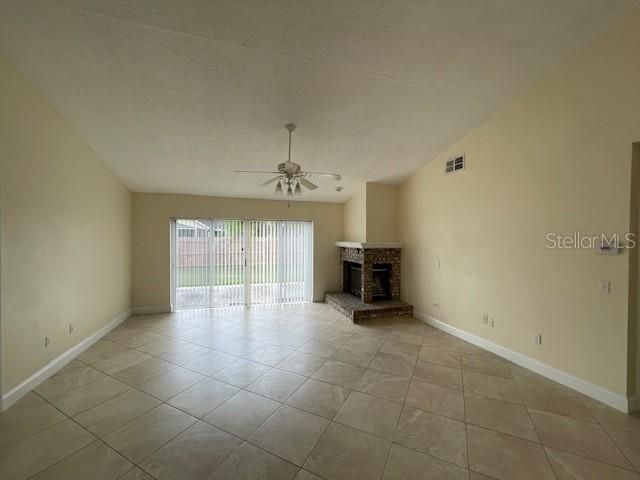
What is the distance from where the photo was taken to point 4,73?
2.29m

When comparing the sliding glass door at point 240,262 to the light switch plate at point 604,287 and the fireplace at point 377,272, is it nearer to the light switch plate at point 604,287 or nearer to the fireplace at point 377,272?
the fireplace at point 377,272

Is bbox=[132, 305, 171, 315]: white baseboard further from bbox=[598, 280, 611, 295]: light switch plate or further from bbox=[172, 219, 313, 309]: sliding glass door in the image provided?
bbox=[598, 280, 611, 295]: light switch plate

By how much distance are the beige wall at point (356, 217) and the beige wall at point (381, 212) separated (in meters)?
0.11

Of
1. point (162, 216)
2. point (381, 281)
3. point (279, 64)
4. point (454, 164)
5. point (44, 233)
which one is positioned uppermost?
point (279, 64)

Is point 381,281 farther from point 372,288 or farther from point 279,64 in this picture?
point 279,64

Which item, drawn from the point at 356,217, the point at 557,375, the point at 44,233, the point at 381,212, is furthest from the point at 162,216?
the point at 557,375

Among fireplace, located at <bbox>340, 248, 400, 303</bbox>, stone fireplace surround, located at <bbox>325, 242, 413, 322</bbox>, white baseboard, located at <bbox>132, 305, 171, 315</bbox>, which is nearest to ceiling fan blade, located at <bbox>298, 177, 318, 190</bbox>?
stone fireplace surround, located at <bbox>325, 242, 413, 322</bbox>

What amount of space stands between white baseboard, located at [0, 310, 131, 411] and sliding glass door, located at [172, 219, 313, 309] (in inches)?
68.7

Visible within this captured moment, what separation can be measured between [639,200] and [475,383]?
7.64ft

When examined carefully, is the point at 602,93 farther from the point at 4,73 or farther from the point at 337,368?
the point at 4,73

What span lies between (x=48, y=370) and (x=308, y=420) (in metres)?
2.98

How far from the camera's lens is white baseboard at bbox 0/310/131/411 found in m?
2.39

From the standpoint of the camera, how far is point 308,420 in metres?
2.21

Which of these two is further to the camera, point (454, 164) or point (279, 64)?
point (454, 164)
